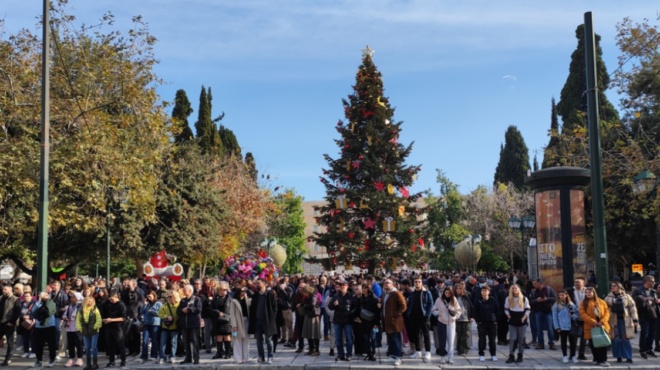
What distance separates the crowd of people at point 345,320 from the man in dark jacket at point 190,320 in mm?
25

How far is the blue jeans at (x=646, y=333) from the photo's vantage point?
52.4ft

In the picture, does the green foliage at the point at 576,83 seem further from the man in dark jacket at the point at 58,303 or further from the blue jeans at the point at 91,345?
the blue jeans at the point at 91,345

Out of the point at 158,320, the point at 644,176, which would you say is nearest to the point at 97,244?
the point at 158,320

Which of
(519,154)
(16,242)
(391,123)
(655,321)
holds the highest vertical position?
(519,154)

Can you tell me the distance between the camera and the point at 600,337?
14.3 metres

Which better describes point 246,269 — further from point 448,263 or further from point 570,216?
point 448,263

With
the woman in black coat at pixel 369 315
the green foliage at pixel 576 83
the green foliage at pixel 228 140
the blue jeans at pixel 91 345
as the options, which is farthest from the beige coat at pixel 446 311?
the green foliage at pixel 228 140

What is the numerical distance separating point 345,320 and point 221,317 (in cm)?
288

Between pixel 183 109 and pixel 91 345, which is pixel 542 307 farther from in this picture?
pixel 183 109

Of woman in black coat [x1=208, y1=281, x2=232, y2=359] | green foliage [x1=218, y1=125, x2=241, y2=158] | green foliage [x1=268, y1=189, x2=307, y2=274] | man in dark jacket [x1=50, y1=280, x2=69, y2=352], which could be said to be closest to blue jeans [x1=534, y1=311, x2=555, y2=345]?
woman in black coat [x1=208, y1=281, x2=232, y2=359]

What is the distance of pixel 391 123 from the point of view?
3722 centimetres

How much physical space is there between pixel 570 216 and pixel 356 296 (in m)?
7.40

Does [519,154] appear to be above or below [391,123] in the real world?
above

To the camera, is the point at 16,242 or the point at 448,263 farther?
the point at 448,263
